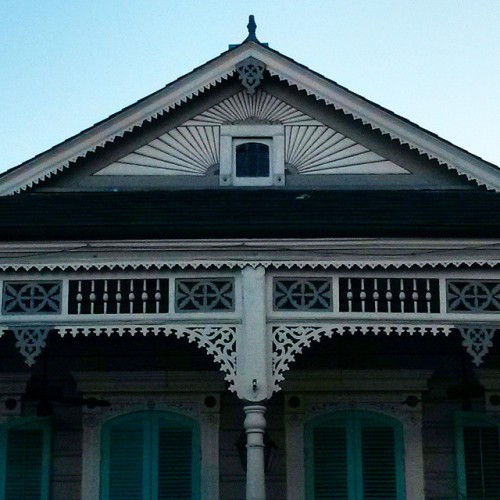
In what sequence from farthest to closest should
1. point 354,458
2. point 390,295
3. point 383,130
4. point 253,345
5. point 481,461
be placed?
point 383,130 → point 481,461 → point 354,458 → point 390,295 → point 253,345

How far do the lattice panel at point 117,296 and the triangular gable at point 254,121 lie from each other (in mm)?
3249

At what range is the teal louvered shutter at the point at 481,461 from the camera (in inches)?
468

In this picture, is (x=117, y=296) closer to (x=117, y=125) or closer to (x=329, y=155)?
(x=117, y=125)

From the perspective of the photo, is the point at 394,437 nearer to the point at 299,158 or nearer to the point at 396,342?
the point at 396,342

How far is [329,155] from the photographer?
13.6m

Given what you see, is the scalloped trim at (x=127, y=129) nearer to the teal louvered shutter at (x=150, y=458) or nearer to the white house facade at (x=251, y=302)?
the white house facade at (x=251, y=302)

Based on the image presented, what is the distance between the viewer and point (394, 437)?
12039 mm

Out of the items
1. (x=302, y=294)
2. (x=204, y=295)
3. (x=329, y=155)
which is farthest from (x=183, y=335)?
(x=329, y=155)

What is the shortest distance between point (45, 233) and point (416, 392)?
4.72 m

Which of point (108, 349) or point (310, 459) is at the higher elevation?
point (108, 349)

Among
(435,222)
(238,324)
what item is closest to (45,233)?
(238,324)

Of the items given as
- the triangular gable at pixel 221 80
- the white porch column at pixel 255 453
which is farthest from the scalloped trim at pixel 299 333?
the triangular gable at pixel 221 80

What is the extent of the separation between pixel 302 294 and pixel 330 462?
8.02 ft

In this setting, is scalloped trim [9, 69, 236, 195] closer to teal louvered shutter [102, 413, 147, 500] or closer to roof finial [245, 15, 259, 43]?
roof finial [245, 15, 259, 43]
